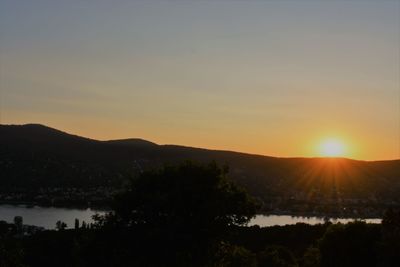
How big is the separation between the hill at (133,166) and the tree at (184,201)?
128300mm

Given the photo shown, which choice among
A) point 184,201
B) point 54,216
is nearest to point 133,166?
point 54,216

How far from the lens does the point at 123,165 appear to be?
16600 centimetres

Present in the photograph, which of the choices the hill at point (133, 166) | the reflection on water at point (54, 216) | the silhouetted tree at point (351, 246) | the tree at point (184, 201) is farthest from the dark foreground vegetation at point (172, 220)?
the hill at point (133, 166)

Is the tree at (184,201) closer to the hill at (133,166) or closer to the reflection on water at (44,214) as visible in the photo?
the reflection on water at (44,214)

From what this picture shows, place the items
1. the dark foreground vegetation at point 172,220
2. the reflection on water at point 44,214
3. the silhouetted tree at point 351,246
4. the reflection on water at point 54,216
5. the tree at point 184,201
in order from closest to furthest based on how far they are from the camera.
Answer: the dark foreground vegetation at point 172,220 < the tree at point 184,201 < the silhouetted tree at point 351,246 < the reflection on water at point 44,214 < the reflection on water at point 54,216

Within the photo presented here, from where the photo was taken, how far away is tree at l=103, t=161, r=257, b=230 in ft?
61.6

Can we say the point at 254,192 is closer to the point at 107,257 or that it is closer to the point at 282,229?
the point at 282,229

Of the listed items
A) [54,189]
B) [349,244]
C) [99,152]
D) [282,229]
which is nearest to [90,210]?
[54,189]

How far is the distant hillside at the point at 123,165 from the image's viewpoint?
16000cm

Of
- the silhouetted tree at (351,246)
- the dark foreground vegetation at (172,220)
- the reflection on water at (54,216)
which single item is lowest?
the reflection on water at (54,216)

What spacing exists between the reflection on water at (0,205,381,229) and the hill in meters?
16.3

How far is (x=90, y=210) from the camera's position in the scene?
454 feet

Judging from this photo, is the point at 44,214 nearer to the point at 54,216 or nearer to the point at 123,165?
the point at 54,216

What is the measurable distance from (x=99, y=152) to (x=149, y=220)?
522 ft
